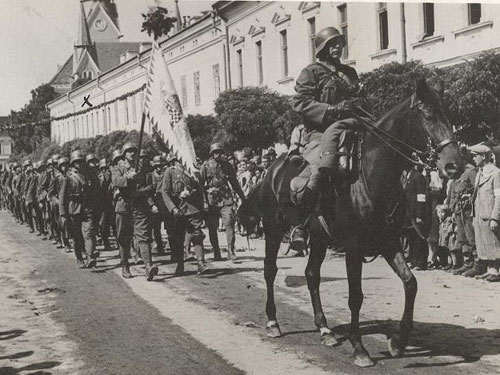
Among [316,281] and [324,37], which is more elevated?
[324,37]

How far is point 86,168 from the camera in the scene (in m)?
13.1

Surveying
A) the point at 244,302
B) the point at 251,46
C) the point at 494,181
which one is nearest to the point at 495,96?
the point at 494,181

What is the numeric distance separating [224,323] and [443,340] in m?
2.08

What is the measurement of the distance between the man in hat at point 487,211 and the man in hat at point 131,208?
4390 mm

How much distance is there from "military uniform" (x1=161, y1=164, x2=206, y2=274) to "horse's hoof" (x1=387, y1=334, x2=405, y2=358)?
5.43 meters

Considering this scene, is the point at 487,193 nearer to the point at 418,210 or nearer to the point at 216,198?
the point at 418,210

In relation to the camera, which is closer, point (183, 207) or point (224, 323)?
point (224, 323)

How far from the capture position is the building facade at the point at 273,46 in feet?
52.4

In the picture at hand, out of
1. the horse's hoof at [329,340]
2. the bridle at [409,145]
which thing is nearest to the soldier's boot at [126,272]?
the horse's hoof at [329,340]

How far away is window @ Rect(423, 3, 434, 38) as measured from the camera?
16.8m

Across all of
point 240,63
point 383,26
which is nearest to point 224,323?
point 383,26

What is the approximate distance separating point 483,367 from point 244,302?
3612 mm

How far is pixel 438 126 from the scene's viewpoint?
5492 mm

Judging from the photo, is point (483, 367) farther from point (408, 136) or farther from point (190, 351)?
point (190, 351)
